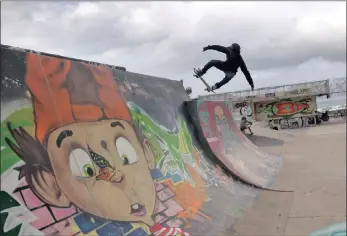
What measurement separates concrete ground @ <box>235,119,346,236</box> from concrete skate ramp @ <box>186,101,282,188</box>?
139cm

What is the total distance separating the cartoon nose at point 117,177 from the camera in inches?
167

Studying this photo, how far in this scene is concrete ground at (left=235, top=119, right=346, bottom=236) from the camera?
3029 millimetres

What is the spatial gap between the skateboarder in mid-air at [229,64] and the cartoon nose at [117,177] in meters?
5.15

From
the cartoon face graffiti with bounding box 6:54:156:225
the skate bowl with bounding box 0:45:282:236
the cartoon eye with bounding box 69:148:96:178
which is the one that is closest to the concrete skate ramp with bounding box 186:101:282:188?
the skate bowl with bounding box 0:45:282:236

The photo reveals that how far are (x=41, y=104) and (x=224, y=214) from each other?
314 centimetres

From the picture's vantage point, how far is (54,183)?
3.46 metres

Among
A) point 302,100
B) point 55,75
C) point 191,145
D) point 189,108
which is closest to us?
point 55,75

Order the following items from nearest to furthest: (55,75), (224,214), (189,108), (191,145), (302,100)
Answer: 1. (55,75)
2. (224,214)
3. (191,145)
4. (189,108)
5. (302,100)

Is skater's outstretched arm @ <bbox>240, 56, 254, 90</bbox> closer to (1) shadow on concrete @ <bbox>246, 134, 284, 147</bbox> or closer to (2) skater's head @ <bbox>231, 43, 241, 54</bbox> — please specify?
(2) skater's head @ <bbox>231, 43, 241, 54</bbox>

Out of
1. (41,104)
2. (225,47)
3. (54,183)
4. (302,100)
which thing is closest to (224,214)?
(54,183)

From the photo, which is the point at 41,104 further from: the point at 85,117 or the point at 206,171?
the point at 206,171

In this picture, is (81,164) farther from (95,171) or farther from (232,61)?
(232,61)

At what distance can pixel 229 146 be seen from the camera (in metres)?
9.10

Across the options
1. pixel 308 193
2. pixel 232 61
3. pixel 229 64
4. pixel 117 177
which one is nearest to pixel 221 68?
pixel 229 64
